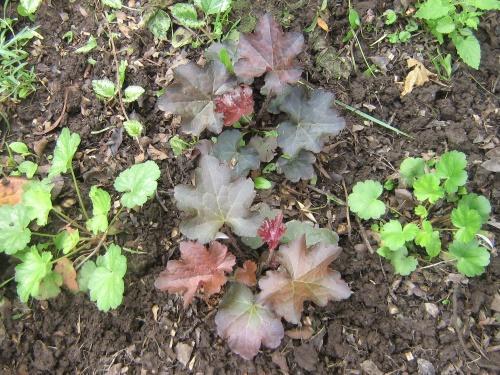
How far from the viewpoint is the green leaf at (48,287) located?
2.17m

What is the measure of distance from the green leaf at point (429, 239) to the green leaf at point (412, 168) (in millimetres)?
231

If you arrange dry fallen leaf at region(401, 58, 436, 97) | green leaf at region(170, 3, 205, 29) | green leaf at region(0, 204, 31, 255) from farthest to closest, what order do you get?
green leaf at region(170, 3, 205, 29)
dry fallen leaf at region(401, 58, 436, 97)
green leaf at region(0, 204, 31, 255)

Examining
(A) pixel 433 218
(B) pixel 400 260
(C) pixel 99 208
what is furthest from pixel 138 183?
(A) pixel 433 218

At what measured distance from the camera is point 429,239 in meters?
2.11

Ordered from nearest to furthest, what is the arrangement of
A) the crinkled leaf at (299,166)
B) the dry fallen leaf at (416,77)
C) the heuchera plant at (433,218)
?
the heuchera plant at (433,218), the crinkled leaf at (299,166), the dry fallen leaf at (416,77)

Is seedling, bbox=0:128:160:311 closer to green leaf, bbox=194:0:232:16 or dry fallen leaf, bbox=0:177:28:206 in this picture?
dry fallen leaf, bbox=0:177:28:206

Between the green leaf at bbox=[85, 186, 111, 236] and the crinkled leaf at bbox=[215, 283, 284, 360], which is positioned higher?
the green leaf at bbox=[85, 186, 111, 236]

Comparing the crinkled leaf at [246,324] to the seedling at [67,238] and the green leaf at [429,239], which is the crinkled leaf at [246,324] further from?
the green leaf at [429,239]

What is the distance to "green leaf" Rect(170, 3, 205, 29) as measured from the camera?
264cm

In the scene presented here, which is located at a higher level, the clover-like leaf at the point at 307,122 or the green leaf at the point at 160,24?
the green leaf at the point at 160,24

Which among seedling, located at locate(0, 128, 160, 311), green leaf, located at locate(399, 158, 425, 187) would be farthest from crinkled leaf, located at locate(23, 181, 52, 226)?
green leaf, located at locate(399, 158, 425, 187)

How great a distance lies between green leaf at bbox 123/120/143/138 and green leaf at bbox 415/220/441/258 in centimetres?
140

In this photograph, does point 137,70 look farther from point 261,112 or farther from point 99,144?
point 261,112

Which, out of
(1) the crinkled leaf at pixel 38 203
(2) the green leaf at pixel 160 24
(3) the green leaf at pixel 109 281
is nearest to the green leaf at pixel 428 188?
(3) the green leaf at pixel 109 281
